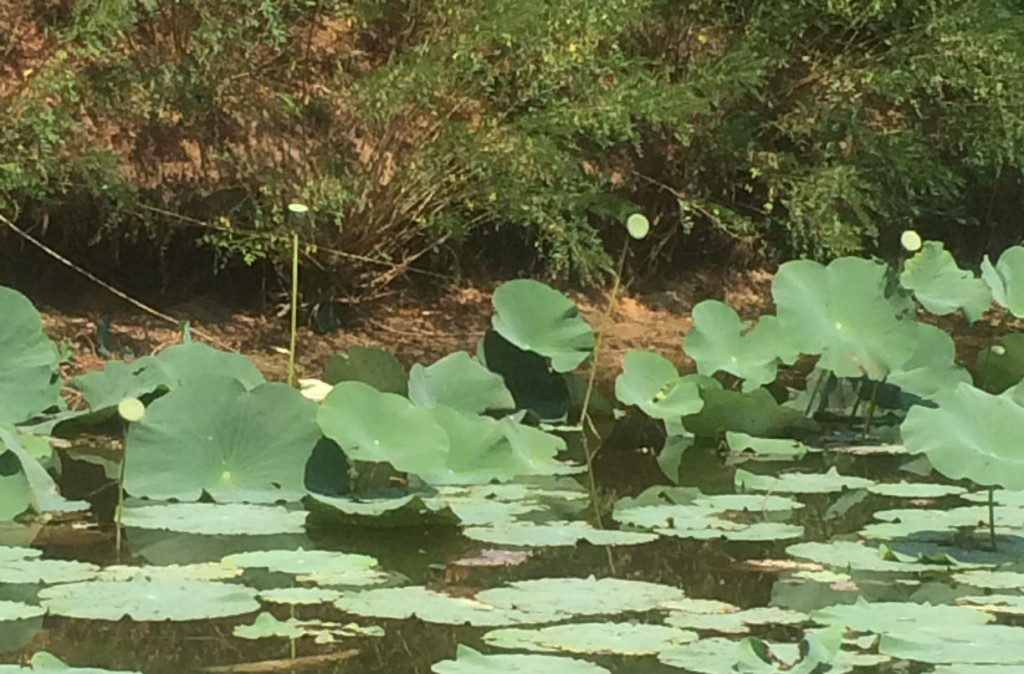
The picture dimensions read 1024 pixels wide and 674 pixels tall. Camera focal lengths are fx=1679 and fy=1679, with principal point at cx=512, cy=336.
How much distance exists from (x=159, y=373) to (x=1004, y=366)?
6.70 ft

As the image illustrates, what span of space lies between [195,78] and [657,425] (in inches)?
64.0

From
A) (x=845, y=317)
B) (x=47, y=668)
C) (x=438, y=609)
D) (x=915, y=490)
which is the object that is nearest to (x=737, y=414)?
(x=845, y=317)

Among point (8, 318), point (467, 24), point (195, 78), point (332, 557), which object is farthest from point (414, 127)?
point (332, 557)

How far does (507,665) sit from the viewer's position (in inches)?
75.4

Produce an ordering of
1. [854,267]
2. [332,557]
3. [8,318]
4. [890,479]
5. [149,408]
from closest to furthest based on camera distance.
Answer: [332,557]
[149,408]
[8,318]
[890,479]
[854,267]

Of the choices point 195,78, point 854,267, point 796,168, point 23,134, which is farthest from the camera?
point 796,168

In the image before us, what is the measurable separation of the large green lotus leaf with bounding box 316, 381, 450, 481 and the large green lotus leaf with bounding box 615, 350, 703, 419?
2.51 ft

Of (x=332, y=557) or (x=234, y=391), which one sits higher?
(x=234, y=391)

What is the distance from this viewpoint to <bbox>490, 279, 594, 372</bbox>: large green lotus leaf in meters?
3.57

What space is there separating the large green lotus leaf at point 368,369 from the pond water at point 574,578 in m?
0.52

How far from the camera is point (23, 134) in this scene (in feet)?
13.6

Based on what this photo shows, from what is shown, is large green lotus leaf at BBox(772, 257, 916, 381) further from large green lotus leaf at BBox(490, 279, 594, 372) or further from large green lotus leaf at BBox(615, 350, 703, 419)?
large green lotus leaf at BBox(490, 279, 594, 372)

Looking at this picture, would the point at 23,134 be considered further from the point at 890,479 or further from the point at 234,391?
the point at 890,479

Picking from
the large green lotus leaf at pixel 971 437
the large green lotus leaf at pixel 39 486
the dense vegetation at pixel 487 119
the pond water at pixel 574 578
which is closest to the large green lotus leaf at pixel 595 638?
the pond water at pixel 574 578
